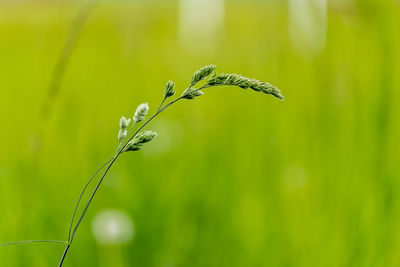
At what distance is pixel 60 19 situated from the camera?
387cm

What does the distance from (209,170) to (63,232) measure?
0.52 m

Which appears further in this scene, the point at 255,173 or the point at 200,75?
the point at 255,173

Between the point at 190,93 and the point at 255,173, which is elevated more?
the point at 190,93

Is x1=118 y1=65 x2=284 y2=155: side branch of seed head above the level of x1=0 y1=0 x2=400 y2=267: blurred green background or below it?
above

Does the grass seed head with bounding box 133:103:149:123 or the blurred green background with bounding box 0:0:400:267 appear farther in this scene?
the blurred green background with bounding box 0:0:400:267

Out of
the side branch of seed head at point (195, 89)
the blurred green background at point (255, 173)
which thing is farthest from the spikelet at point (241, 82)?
the blurred green background at point (255, 173)

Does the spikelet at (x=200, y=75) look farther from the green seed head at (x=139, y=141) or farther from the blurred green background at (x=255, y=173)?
the blurred green background at (x=255, y=173)

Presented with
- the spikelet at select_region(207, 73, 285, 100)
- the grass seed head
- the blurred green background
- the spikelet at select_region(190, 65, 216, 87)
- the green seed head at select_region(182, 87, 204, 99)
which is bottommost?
the blurred green background

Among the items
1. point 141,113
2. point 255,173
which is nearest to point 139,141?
point 141,113

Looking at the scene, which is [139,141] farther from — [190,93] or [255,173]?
[255,173]

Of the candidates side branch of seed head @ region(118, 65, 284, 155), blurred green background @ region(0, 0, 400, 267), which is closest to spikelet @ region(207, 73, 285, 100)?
side branch of seed head @ region(118, 65, 284, 155)

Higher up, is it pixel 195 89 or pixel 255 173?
pixel 195 89

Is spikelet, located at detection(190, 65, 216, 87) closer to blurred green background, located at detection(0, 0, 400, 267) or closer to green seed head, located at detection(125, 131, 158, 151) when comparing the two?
green seed head, located at detection(125, 131, 158, 151)

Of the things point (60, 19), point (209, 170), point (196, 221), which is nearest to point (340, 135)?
point (209, 170)
